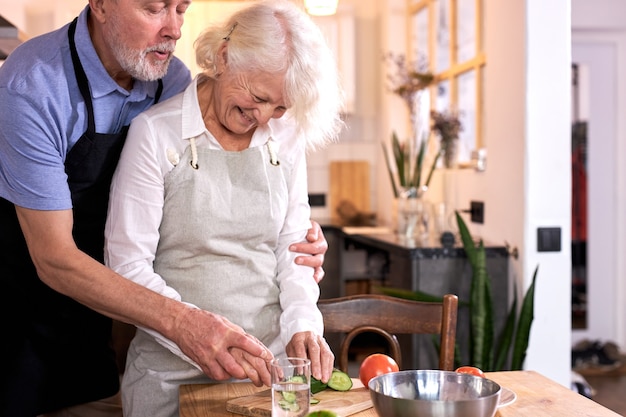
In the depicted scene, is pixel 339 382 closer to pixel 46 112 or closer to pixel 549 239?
pixel 46 112

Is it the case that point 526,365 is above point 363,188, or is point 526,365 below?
below

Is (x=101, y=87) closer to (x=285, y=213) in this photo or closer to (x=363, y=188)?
(x=285, y=213)

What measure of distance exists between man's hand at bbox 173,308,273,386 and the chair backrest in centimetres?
50

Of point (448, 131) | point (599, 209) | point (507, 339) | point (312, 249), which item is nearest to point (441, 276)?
point (507, 339)

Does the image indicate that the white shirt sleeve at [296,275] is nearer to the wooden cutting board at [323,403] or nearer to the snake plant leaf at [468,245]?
the wooden cutting board at [323,403]

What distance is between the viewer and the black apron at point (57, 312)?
1.93 m

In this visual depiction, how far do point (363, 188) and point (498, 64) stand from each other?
2381 millimetres

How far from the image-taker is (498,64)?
3.63m

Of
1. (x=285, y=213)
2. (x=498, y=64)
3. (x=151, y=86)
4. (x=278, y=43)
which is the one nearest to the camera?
(x=278, y=43)

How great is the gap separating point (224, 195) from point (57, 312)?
1.76ft

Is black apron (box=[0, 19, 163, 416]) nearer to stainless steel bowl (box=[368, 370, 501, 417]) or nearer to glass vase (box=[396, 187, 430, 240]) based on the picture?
stainless steel bowl (box=[368, 370, 501, 417])

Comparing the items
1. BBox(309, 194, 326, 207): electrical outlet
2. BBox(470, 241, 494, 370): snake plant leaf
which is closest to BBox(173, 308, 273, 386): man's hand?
BBox(470, 241, 494, 370): snake plant leaf

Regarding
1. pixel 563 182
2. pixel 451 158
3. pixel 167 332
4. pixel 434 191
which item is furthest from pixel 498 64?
pixel 167 332

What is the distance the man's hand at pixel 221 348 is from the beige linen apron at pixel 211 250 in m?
0.18
